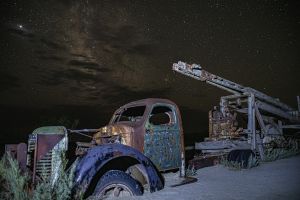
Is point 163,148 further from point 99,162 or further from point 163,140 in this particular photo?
point 99,162

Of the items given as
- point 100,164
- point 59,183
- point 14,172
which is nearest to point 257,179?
point 100,164

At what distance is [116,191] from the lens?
4.66 metres

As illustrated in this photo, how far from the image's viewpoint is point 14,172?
3785 millimetres

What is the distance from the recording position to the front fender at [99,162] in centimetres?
435

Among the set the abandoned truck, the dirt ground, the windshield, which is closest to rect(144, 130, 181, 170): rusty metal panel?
the abandoned truck

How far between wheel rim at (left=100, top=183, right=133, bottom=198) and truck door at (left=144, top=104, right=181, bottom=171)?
1120 millimetres

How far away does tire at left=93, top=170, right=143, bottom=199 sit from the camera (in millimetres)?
4500

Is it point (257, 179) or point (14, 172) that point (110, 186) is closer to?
point (14, 172)

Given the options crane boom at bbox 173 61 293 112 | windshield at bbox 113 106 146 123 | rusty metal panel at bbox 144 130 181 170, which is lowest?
rusty metal panel at bbox 144 130 181 170

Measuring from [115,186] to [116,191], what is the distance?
0.08 meters

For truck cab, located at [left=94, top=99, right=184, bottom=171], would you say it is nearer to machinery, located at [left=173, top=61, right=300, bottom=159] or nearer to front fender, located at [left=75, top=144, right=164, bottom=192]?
front fender, located at [left=75, top=144, right=164, bottom=192]

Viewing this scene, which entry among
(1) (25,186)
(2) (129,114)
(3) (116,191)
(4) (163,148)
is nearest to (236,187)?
(4) (163,148)

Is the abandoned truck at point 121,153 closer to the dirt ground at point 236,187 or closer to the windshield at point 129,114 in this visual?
the windshield at point 129,114

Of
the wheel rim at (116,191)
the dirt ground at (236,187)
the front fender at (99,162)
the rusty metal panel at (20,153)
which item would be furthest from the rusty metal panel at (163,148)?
the rusty metal panel at (20,153)
